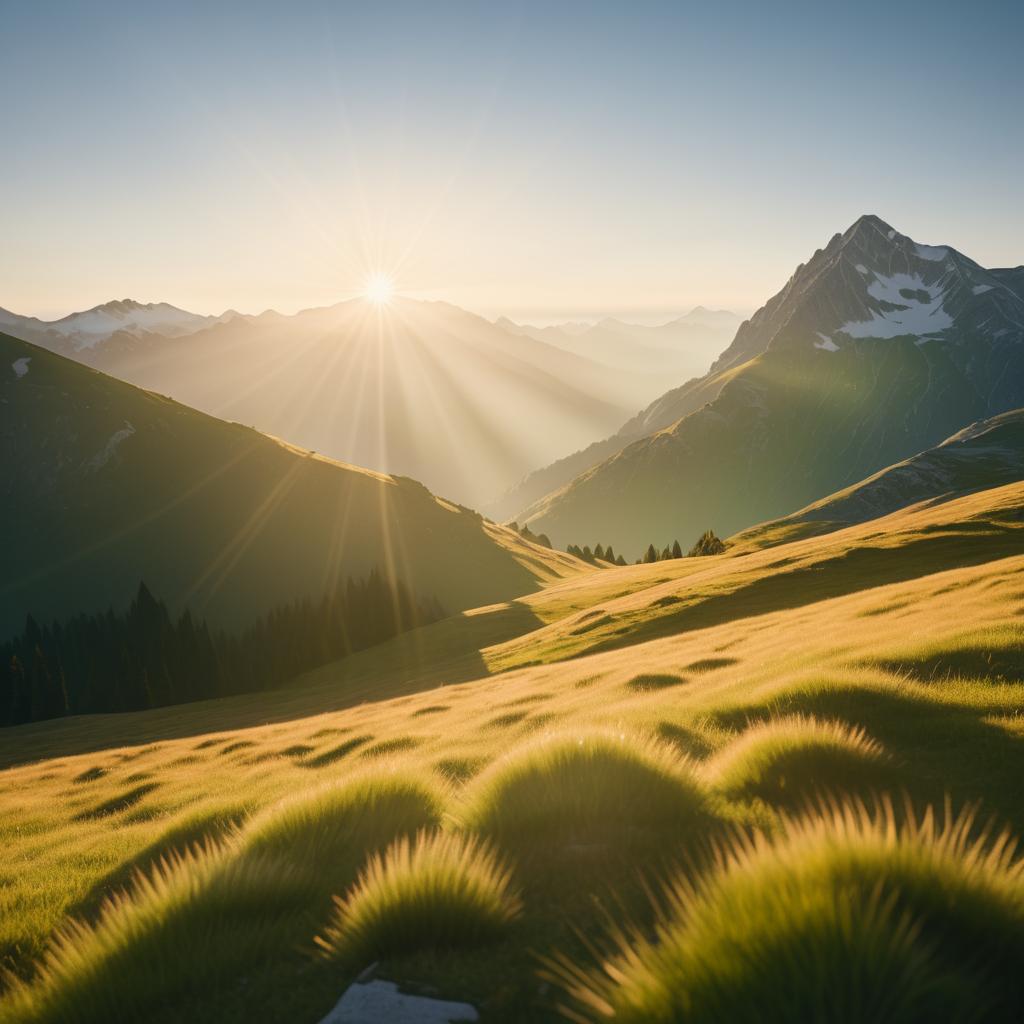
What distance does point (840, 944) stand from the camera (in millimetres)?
2885

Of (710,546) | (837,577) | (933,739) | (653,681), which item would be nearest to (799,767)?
(933,739)

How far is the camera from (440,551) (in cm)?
17788

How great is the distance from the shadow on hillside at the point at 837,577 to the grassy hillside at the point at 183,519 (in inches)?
4183

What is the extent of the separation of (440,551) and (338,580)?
31.8 meters

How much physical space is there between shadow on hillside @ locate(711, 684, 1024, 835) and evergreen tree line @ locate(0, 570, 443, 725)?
119 metres

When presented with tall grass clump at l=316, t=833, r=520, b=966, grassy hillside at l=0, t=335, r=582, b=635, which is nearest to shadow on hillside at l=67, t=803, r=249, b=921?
tall grass clump at l=316, t=833, r=520, b=966

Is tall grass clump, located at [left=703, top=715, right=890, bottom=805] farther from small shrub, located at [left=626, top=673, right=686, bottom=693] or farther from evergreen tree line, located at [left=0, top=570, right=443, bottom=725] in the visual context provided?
evergreen tree line, located at [left=0, top=570, right=443, bottom=725]

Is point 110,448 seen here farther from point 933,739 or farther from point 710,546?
point 933,739

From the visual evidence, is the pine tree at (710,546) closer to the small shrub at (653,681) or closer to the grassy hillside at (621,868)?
the small shrub at (653,681)

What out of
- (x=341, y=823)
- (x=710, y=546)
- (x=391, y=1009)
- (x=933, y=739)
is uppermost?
(x=391, y=1009)

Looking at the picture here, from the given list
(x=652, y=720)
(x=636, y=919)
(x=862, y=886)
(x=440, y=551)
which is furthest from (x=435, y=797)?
(x=440, y=551)

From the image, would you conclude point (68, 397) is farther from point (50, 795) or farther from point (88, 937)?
point (88, 937)

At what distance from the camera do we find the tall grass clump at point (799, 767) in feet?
21.4

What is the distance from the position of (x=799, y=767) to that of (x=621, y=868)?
8.21ft
